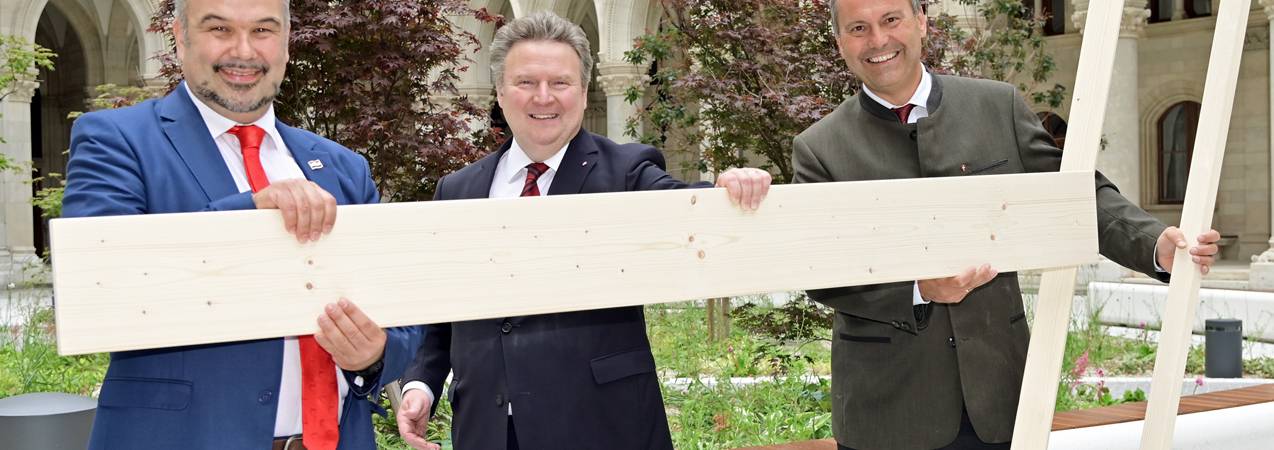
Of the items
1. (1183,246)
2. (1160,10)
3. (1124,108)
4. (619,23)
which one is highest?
(619,23)

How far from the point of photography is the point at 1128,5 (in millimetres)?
15875

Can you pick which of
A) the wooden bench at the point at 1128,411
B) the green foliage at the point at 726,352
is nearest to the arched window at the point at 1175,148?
the green foliage at the point at 726,352

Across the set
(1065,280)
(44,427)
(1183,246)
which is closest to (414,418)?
(1065,280)

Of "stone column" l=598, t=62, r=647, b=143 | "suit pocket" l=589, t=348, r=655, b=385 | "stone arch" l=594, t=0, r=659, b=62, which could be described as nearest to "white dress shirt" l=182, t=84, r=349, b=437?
"suit pocket" l=589, t=348, r=655, b=385

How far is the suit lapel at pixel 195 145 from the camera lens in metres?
2.10

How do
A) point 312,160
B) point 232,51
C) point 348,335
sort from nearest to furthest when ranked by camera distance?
point 348,335 → point 232,51 → point 312,160

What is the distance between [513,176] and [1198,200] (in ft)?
5.21

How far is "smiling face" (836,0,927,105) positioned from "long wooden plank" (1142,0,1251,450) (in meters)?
0.66

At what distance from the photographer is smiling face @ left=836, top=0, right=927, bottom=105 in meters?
2.67

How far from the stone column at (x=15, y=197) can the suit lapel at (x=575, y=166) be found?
20443 mm

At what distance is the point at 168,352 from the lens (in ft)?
6.66

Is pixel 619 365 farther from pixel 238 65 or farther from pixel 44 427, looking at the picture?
pixel 44 427

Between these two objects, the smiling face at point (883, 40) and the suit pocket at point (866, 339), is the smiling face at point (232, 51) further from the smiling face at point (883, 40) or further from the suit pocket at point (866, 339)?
the suit pocket at point (866, 339)

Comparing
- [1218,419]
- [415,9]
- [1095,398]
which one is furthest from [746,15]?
[1218,419]
